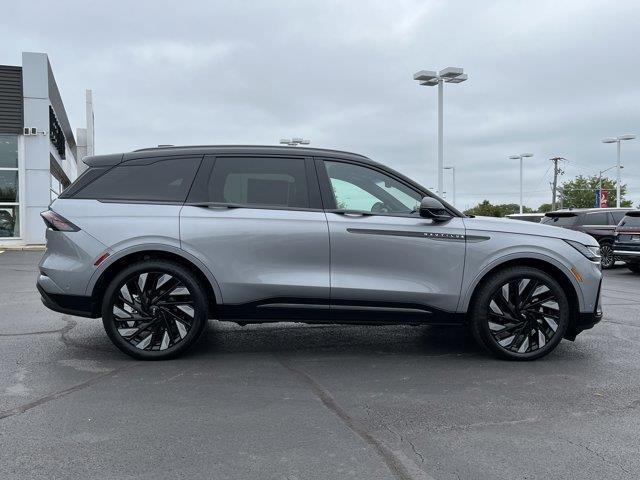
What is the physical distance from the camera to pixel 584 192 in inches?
2950

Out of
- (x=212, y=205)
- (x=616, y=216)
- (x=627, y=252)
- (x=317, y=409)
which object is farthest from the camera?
(x=616, y=216)

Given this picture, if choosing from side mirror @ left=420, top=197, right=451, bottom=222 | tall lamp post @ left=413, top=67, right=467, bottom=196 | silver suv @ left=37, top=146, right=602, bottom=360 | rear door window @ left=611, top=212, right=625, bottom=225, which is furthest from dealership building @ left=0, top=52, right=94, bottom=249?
side mirror @ left=420, top=197, right=451, bottom=222

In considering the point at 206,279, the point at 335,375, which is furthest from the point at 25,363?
the point at 335,375

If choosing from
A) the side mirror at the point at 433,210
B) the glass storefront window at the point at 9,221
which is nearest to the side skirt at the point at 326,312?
the side mirror at the point at 433,210

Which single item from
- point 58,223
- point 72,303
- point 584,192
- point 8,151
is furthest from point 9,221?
point 584,192

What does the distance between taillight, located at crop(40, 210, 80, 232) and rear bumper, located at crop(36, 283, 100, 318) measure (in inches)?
21.7

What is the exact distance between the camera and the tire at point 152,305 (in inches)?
190

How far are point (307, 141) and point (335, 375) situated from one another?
25.8 metres

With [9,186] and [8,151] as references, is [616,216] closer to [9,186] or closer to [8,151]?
[9,186]

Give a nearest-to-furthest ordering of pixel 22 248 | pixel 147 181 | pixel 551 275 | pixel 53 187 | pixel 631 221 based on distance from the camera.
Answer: pixel 147 181 < pixel 551 275 < pixel 631 221 < pixel 22 248 < pixel 53 187

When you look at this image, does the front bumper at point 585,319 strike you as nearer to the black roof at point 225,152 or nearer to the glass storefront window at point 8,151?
the black roof at point 225,152

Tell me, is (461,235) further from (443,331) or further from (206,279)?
(206,279)

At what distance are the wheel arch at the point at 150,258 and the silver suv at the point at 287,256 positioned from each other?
0.01 m

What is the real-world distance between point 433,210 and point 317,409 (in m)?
1.97
